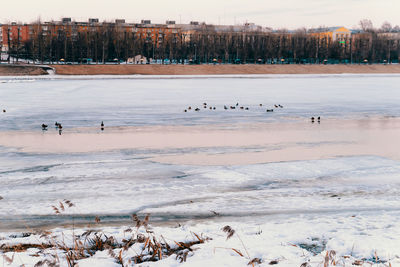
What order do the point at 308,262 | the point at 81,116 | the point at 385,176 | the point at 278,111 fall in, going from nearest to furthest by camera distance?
1. the point at 308,262
2. the point at 385,176
3. the point at 81,116
4. the point at 278,111

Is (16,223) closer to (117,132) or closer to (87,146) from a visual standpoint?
(87,146)

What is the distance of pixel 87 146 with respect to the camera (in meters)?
11.6

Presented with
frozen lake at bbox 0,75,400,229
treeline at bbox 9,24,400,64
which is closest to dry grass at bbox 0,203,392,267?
frozen lake at bbox 0,75,400,229

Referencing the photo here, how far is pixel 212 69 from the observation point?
68.4 m

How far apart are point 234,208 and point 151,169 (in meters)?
2.91

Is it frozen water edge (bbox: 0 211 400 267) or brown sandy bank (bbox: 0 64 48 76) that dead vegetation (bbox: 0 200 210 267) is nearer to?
frozen water edge (bbox: 0 211 400 267)

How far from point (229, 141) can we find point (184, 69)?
55.1m

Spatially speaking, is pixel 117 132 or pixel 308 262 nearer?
pixel 308 262

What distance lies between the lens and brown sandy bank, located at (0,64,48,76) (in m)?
57.5

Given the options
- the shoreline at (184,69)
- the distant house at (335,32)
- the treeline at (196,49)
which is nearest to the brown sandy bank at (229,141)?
the shoreline at (184,69)

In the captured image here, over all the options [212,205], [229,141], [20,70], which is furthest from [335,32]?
[212,205]

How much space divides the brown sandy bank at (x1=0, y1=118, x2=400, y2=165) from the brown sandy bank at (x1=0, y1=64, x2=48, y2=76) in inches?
1841

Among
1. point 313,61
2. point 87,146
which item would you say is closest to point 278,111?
point 87,146

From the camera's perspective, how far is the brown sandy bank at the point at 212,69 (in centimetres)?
6278
